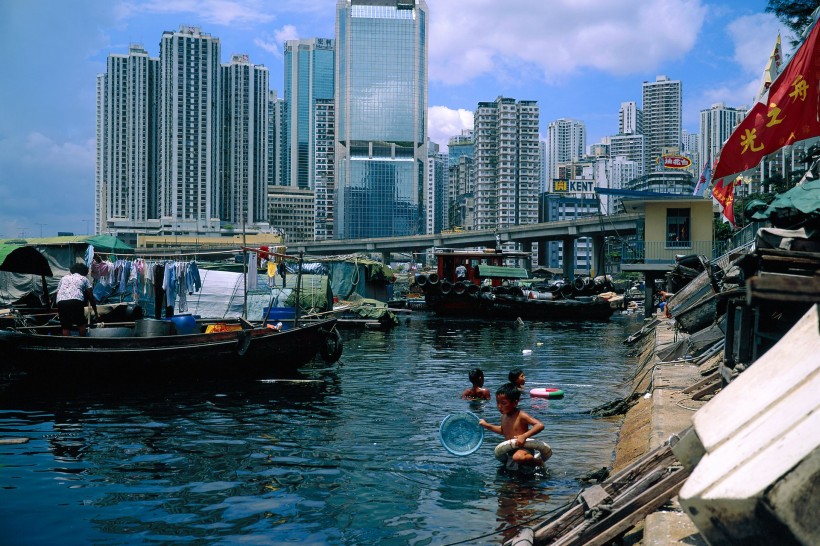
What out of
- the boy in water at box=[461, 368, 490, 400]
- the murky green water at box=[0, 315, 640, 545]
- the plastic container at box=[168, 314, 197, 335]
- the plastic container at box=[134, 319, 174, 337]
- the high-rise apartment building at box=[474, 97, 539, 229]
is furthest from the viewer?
A: the high-rise apartment building at box=[474, 97, 539, 229]

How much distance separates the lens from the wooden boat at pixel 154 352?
49.7ft

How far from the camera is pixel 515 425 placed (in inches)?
355

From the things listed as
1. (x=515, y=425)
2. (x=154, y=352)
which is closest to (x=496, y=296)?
(x=154, y=352)

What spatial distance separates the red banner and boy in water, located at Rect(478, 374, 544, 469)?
392 cm

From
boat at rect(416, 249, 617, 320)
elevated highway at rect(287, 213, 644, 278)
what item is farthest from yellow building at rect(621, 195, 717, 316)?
elevated highway at rect(287, 213, 644, 278)

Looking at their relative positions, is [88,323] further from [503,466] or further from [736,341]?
[736,341]

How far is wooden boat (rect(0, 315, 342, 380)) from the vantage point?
15.2 m

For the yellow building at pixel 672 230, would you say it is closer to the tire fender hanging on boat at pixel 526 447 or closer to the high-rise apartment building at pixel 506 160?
the tire fender hanging on boat at pixel 526 447

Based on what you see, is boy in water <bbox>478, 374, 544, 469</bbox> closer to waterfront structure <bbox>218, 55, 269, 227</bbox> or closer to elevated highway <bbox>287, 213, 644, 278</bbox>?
elevated highway <bbox>287, 213, 644, 278</bbox>

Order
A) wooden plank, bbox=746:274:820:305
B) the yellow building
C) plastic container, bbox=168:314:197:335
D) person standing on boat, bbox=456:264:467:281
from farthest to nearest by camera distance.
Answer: person standing on boat, bbox=456:264:467:281
the yellow building
plastic container, bbox=168:314:197:335
wooden plank, bbox=746:274:820:305

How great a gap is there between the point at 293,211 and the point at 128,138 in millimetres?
41807

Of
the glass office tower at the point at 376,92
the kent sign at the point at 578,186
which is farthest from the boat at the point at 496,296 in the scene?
the glass office tower at the point at 376,92

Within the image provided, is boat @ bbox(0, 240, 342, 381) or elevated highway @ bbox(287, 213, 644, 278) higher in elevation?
elevated highway @ bbox(287, 213, 644, 278)

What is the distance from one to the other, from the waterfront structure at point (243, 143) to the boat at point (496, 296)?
9158cm
